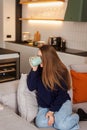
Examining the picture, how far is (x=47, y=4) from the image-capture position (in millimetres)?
4746

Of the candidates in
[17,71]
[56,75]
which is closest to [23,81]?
[56,75]

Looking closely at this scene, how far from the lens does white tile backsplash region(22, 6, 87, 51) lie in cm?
413

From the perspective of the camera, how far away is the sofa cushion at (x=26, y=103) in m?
2.00

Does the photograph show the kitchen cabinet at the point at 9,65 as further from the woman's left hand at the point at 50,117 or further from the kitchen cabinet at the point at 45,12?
the woman's left hand at the point at 50,117

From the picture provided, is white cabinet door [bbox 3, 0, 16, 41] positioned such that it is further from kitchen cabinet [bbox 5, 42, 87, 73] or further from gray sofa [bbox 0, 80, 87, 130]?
gray sofa [bbox 0, 80, 87, 130]

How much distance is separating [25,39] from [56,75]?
3.40 m

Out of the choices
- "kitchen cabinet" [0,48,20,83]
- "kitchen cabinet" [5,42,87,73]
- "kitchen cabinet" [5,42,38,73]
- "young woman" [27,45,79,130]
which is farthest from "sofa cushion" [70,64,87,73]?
"kitchen cabinet" [5,42,38,73]

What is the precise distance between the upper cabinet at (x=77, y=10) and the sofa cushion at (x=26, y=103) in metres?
2.05

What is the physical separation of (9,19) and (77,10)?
2053 mm

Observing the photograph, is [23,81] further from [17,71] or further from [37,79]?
[17,71]

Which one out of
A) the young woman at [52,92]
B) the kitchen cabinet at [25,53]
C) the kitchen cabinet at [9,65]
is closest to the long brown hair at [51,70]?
the young woman at [52,92]

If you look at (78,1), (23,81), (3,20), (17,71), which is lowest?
(17,71)

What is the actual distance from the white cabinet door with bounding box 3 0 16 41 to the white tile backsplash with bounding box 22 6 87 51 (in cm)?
38

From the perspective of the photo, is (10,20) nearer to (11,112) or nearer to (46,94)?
(46,94)
